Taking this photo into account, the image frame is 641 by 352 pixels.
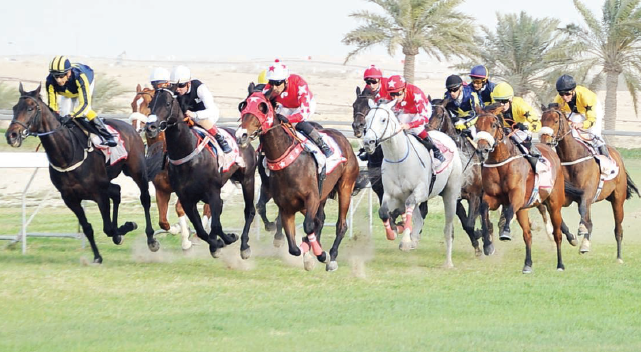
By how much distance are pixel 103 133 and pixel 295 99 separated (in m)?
2.34

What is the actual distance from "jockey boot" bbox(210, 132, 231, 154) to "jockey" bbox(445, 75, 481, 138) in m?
3.29

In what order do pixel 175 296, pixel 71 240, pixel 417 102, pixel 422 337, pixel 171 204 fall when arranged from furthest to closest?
pixel 171 204
pixel 71 240
pixel 417 102
pixel 175 296
pixel 422 337

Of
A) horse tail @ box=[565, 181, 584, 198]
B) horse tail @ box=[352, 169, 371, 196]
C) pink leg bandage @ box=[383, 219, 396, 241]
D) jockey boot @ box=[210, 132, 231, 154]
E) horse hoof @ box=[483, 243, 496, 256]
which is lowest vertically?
horse hoof @ box=[483, 243, 496, 256]

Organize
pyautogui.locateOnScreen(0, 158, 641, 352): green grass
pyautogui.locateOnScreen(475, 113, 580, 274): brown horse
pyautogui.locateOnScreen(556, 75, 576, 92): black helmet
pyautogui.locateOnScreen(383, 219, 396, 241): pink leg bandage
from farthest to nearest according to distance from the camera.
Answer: pyautogui.locateOnScreen(556, 75, 576, 92): black helmet, pyautogui.locateOnScreen(383, 219, 396, 241): pink leg bandage, pyautogui.locateOnScreen(475, 113, 580, 274): brown horse, pyautogui.locateOnScreen(0, 158, 641, 352): green grass

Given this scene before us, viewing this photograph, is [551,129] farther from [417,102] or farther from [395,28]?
[395,28]

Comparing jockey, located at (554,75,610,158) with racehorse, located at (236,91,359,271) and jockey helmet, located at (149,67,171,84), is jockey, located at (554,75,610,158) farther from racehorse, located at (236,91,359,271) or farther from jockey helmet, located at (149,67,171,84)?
jockey helmet, located at (149,67,171,84)

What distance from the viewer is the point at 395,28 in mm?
31281

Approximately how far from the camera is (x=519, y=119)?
13477mm

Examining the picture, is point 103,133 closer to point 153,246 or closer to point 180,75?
point 180,75

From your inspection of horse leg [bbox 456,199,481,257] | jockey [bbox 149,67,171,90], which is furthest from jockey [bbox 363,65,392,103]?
jockey [bbox 149,67,171,90]

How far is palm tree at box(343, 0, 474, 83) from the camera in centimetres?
3077

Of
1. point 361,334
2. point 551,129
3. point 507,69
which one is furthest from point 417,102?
point 507,69

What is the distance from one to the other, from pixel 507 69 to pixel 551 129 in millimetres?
20951

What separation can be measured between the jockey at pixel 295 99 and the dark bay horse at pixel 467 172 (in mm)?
2483
